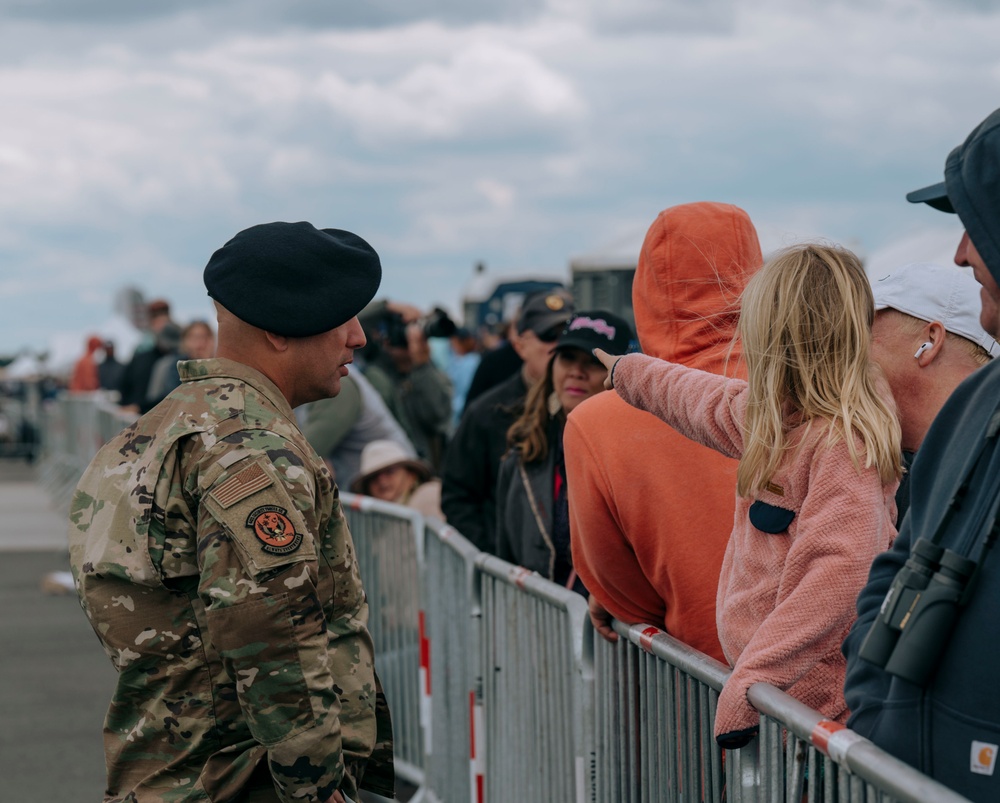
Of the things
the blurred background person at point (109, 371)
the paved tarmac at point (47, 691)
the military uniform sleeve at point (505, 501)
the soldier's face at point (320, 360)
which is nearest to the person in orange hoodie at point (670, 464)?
the soldier's face at point (320, 360)

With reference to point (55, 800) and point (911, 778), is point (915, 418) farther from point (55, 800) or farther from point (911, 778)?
point (55, 800)

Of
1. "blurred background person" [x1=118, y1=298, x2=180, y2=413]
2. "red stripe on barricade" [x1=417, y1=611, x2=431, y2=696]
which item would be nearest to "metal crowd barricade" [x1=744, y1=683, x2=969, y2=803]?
"red stripe on barricade" [x1=417, y1=611, x2=431, y2=696]

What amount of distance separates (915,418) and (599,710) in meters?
1.16

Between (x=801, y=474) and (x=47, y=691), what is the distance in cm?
681

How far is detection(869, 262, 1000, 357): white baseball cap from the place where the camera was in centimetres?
279

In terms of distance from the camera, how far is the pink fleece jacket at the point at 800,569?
2.44m

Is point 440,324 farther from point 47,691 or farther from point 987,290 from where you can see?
point 987,290

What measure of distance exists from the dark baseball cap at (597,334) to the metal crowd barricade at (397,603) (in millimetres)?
1298

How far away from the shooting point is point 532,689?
400cm

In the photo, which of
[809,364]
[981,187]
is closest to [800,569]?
[809,364]

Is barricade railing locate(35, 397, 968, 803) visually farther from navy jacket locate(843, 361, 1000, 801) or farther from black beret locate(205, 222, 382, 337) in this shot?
black beret locate(205, 222, 382, 337)

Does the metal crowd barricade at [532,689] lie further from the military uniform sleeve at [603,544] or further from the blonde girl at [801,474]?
the blonde girl at [801,474]

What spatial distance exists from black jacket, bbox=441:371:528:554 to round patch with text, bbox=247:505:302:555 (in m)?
3.31

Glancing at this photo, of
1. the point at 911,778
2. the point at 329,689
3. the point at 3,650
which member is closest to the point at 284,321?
the point at 329,689
